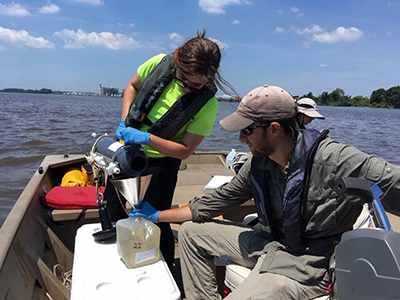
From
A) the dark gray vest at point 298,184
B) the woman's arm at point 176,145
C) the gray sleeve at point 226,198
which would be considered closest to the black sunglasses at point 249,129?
the dark gray vest at point 298,184

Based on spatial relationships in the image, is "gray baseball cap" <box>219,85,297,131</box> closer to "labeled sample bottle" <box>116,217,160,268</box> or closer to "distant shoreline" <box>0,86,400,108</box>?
"labeled sample bottle" <box>116,217,160,268</box>

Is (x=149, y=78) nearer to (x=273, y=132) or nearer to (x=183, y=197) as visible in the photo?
(x=273, y=132)

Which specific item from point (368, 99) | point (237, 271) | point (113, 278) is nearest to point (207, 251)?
point (237, 271)

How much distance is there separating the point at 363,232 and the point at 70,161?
13.6 ft

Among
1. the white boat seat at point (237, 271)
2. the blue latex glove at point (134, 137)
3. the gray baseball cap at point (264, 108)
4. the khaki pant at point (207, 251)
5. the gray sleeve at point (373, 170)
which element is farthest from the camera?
the blue latex glove at point (134, 137)

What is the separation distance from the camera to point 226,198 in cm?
226

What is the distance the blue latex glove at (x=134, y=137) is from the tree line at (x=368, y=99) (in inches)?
3004

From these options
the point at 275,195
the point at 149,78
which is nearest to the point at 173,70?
the point at 149,78

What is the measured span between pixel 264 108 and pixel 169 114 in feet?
A: 2.51

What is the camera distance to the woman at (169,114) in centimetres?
226

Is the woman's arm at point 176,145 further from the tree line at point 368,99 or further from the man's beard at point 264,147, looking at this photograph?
the tree line at point 368,99

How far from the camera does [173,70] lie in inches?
93.0

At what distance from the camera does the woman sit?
226 cm

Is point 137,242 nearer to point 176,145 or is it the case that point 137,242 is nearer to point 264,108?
point 176,145
